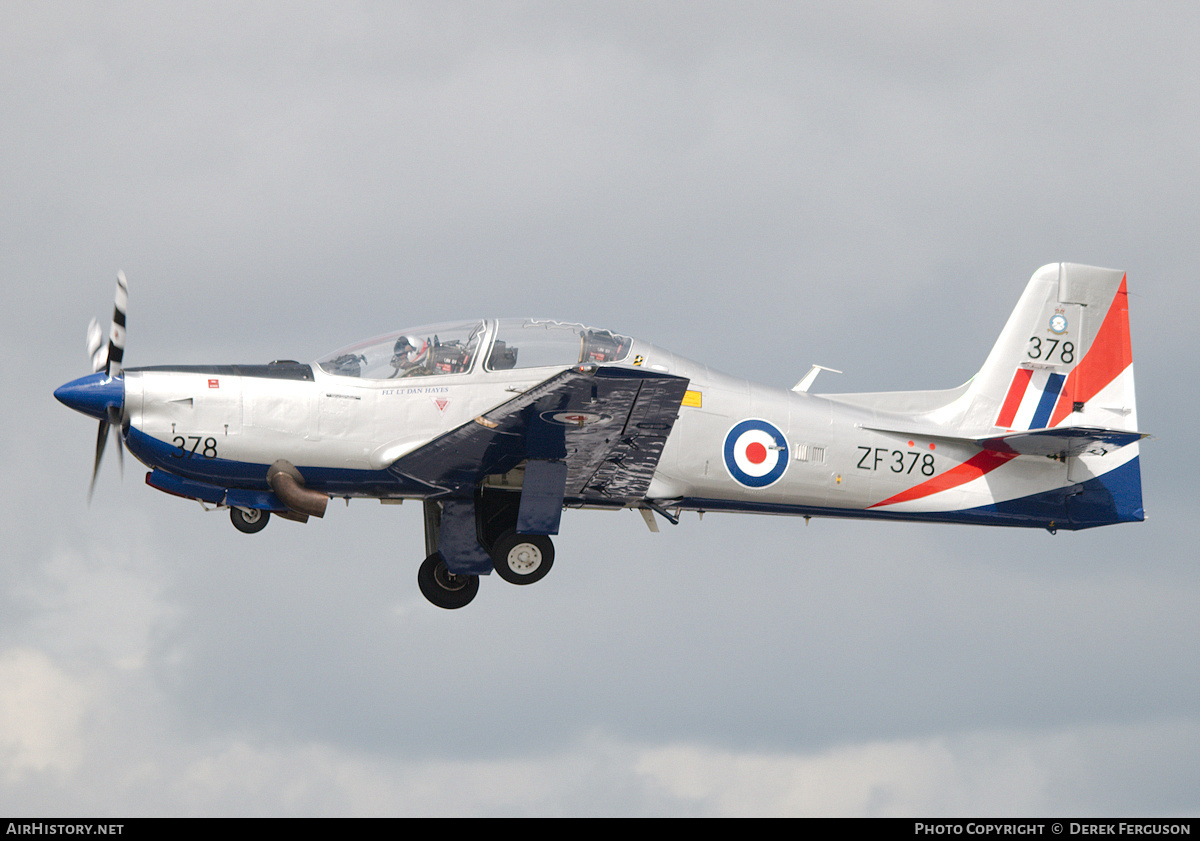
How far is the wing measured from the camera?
15039 millimetres

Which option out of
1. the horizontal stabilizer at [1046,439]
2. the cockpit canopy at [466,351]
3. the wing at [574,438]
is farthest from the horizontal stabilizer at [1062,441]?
the cockpit canopy at [466,351]

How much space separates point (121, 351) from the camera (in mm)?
16188

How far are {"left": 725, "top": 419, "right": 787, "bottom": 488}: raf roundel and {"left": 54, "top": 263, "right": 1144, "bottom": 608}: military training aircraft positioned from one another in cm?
2

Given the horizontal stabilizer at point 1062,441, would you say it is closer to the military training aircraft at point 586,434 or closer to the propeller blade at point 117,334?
the military training aircraft at point 586,434

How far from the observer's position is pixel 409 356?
Result: 16656 mm

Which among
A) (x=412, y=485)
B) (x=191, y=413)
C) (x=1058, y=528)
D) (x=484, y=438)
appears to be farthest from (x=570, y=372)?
(x=1058, y=528)

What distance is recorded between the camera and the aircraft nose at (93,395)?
15859 millimetres

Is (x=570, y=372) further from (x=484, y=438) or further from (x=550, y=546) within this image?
(x=550, y=546)

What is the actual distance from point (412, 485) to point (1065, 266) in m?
9.59

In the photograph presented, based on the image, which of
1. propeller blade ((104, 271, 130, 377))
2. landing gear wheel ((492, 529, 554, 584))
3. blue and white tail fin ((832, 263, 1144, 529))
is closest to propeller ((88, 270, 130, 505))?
propeller blade ((104, 271, 130, 377))

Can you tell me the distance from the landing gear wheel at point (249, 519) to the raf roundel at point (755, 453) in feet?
18.2

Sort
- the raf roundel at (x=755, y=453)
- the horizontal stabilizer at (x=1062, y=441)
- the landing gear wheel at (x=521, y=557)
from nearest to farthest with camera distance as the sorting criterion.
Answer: the landing gear wheel at (x=521, y=557), the raf roundel at (x=755, y=453), the horizontal stabilizer at (x=1062, y=441)

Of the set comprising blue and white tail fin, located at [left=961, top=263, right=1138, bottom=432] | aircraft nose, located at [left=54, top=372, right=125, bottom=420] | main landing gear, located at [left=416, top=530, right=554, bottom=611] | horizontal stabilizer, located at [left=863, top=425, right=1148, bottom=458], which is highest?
blue and white tail fin, located at [left=961, top=263, right=1138, bottom=432]

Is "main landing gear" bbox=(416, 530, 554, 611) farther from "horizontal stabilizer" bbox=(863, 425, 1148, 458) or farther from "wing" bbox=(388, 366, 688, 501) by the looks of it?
"horizontal stabilizer" bbox=(863, 425, 1148, 458)
